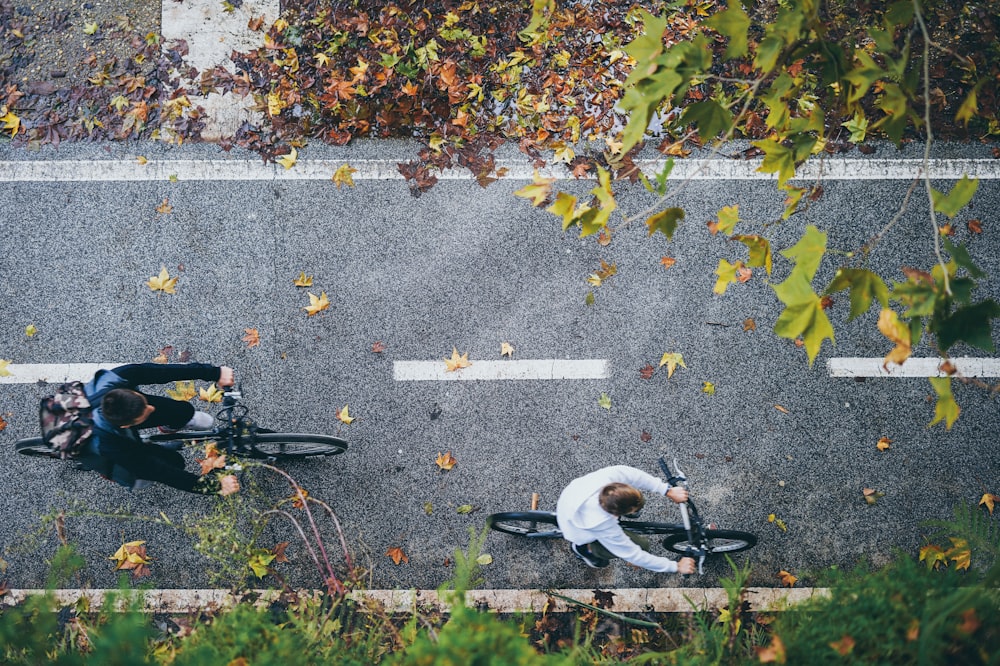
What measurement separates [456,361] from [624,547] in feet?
6.87

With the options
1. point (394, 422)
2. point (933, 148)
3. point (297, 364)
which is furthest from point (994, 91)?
point (297, 364)

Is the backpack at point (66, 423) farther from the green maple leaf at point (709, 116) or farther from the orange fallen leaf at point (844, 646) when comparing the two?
the orange fallen leaf at point (844, 646)

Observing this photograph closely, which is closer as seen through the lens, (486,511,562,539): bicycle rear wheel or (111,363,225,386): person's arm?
(111,363,225,386): person's arm

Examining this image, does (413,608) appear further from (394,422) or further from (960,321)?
(960,321)

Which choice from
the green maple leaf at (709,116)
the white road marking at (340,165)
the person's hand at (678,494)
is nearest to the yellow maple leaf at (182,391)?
the white road marking at (340,165)

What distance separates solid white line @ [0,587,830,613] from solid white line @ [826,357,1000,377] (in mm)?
1811

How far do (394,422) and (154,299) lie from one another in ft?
7.84

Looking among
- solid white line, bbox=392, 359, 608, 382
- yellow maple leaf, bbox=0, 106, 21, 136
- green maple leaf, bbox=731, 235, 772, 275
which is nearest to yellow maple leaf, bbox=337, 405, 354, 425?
solid white line, bbox=392, 359, 608, 382

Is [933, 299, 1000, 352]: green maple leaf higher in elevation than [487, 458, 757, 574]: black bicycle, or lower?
higher

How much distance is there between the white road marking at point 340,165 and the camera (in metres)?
5.72

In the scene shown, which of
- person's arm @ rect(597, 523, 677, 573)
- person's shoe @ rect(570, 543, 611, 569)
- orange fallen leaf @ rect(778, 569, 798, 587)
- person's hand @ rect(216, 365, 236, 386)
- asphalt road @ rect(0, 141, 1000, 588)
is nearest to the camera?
person's arm @ rect(597, 523, 677, 573)

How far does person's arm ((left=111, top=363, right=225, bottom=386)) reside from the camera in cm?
420

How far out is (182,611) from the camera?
195 inches

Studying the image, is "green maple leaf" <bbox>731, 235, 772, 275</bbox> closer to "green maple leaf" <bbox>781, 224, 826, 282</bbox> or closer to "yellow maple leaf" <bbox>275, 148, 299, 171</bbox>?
"green maple leaf" <bbox>781, 224, 826, 282</bbox>
